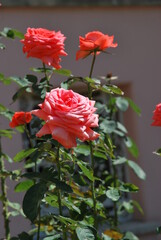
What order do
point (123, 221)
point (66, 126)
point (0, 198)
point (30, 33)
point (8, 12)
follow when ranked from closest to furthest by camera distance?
point (66, 126) → point (30, 33) → point (0, 198) → point (8, 12) → point (123, 221)

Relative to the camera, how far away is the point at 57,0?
4.72m

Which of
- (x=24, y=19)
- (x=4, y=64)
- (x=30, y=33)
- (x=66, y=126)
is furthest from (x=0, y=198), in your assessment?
(x=24, y=19)

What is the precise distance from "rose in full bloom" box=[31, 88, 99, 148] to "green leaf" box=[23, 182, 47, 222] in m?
0.22

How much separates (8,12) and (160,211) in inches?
81.8

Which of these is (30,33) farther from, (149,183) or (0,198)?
(149,183)

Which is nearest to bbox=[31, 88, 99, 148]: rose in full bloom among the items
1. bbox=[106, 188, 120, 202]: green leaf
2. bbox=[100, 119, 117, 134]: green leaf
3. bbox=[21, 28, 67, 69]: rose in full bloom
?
bbox=[21, 28, 67, 69]: rose in full bloom

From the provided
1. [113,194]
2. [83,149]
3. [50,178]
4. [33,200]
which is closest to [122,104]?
[83,149]

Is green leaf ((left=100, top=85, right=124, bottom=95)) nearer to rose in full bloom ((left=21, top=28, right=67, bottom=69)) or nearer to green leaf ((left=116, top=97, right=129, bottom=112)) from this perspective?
rose in full bloom ((left=21, top=28, right=67, bottom=69))

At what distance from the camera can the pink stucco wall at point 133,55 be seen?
4719 millimetres

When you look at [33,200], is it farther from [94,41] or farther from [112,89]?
[94,41]

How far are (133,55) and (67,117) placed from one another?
3.19 meters

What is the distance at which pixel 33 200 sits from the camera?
198cm

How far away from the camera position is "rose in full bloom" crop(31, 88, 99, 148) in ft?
6.18

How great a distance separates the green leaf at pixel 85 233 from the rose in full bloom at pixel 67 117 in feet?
1.24
